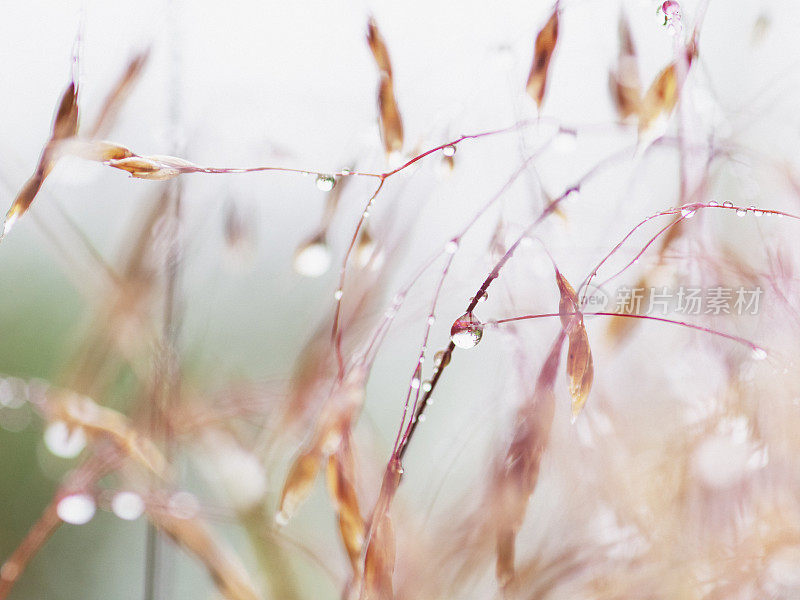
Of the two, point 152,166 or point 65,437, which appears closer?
point 152,166

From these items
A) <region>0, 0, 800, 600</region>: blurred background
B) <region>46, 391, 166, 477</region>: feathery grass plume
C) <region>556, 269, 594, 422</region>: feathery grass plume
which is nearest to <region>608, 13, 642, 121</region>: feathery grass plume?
<region>0, 0, 800, 600</region>: blurred background

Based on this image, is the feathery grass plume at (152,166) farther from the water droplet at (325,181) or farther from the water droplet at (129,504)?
the water droplet at (129,504)

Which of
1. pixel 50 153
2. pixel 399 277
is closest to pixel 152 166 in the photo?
pixel 50 153

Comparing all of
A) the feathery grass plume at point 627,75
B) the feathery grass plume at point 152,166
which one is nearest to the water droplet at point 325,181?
the feathery grass plume at point 152,166

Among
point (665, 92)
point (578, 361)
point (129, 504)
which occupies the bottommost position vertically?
point (129, 504)

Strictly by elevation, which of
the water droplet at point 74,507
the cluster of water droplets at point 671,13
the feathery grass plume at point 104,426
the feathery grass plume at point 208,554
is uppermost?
the cluster of water droplets at point 671,13

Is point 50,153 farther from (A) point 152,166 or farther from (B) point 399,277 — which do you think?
(B) point 399,277
